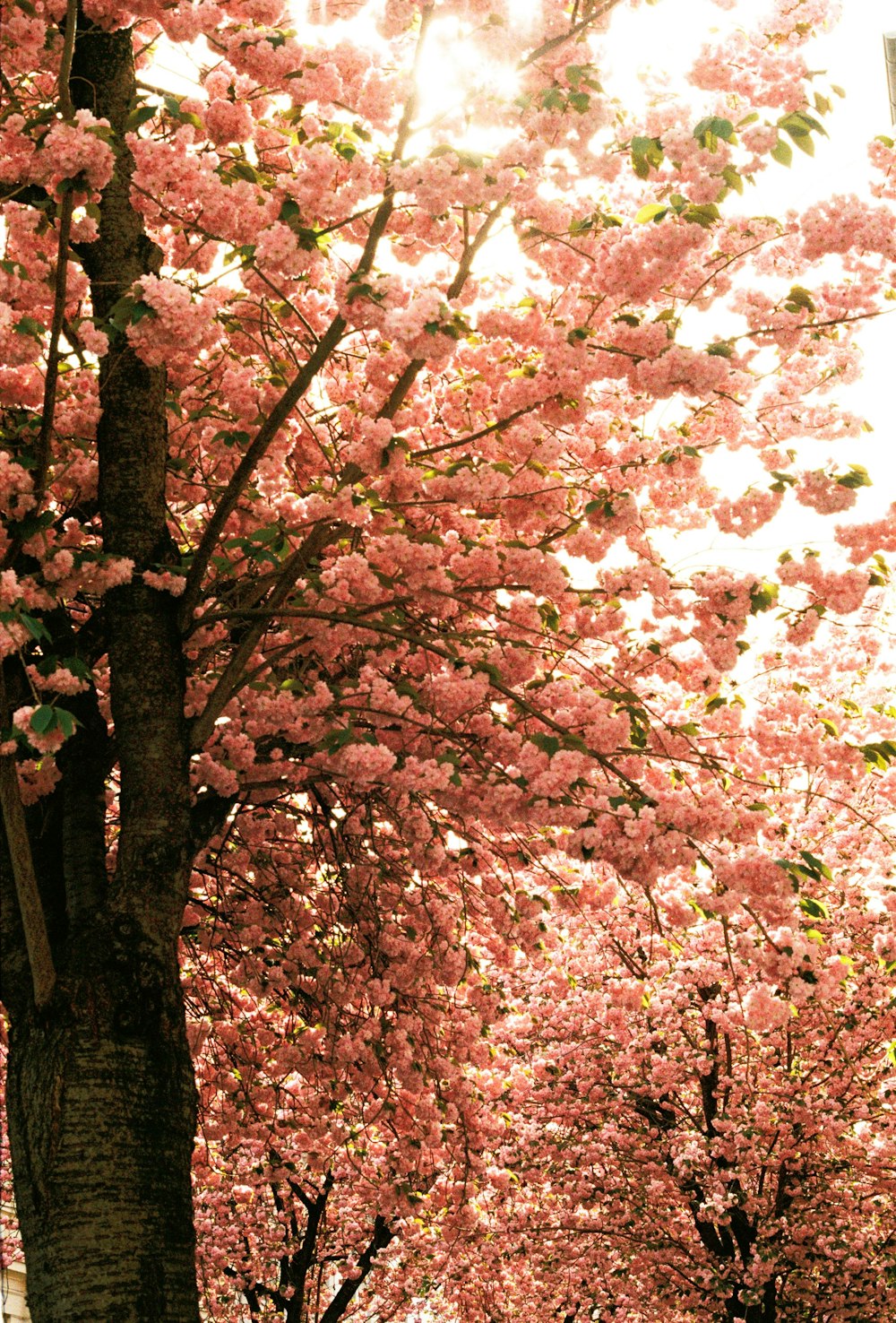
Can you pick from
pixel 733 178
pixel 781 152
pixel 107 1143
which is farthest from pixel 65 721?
pixel 781 152

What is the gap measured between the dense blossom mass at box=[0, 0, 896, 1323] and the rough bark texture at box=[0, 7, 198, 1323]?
18mm

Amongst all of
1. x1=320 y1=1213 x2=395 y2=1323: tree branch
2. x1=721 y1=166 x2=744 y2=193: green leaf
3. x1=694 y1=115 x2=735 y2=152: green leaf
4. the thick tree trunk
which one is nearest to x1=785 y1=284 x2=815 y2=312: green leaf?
x1=721 y1=166 x2=744 y2=193: green leaf

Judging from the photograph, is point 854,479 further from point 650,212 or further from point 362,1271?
point 362,1271

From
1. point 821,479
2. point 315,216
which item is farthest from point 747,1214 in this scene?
point 315,216

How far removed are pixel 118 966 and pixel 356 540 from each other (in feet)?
8.93

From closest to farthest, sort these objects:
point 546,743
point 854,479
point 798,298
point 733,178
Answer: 1. point 733,178
2. point 546,743
3. point 798,298
4. point 854,479

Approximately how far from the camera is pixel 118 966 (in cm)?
530

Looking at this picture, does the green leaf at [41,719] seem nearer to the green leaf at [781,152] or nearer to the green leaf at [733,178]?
the green leaf at [733,178]

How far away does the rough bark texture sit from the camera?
485 cm

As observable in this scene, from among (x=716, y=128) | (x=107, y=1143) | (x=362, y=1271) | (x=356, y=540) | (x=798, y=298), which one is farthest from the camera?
(x=362, y=1271)

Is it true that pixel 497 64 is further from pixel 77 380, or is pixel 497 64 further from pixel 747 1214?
pixel 747 1214

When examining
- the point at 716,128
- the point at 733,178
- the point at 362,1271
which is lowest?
the point at 362,1271

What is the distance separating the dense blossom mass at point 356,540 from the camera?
17.1 ft

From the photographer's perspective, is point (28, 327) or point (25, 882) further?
point (25, 882)
